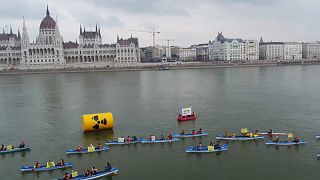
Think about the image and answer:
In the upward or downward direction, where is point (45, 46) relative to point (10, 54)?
upward

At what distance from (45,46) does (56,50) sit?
5.87 meters

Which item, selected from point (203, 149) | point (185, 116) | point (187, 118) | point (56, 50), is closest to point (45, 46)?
point (56, 50)

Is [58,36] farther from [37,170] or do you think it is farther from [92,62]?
[37,170]

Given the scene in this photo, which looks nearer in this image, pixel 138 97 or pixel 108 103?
pixel 108 103

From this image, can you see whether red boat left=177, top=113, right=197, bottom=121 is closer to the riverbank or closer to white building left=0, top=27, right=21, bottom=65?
the riverbank

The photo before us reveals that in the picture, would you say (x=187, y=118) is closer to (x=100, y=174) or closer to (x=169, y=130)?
(x=169, y=130)

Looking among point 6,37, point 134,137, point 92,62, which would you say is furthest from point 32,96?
point 6,37

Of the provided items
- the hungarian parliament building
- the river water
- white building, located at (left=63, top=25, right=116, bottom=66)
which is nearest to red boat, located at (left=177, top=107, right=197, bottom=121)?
the river water

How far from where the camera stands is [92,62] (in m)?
173

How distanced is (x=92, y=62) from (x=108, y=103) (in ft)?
401

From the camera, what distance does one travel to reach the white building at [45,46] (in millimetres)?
171125

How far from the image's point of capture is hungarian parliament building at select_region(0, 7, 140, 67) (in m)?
172

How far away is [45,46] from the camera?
17338 centimetres

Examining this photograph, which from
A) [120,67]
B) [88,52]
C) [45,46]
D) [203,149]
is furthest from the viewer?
[88,52]
